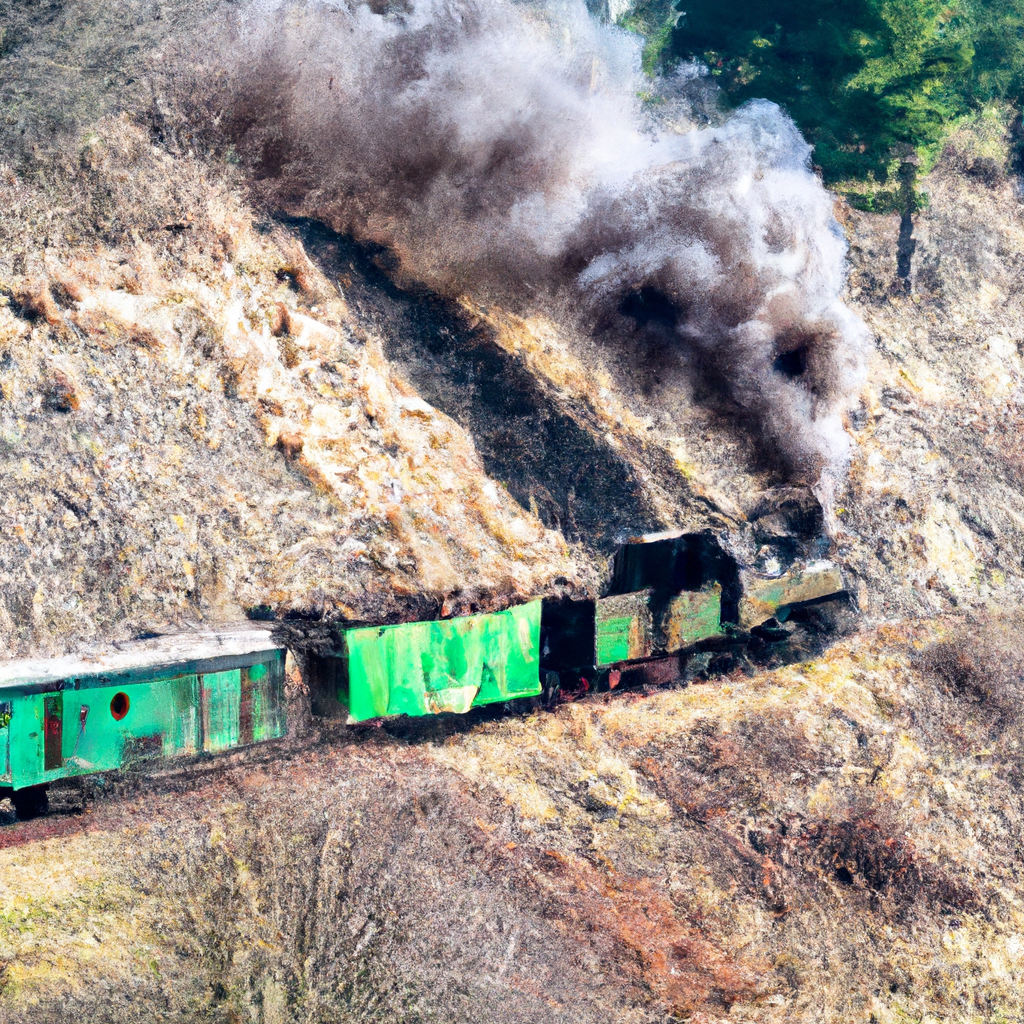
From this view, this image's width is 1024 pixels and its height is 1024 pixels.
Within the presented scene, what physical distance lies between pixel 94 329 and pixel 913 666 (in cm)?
679

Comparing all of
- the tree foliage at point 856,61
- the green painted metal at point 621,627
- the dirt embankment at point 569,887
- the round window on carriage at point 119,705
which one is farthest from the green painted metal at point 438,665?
the tree foliage at point 856,61

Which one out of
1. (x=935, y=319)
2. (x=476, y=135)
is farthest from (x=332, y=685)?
(x=935, y=319)

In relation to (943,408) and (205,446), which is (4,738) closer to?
(205,446)

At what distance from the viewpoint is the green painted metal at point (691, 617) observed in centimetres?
616

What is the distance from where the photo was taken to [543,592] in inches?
244

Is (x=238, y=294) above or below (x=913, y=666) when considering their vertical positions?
above

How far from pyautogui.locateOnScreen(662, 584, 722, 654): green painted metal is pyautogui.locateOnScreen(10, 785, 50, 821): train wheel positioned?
469 centimetres

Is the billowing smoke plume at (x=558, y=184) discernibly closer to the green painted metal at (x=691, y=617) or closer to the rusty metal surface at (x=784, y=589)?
the rusty metal surface at (x=784, y=589)

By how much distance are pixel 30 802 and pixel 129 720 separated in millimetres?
903

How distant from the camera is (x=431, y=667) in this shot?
592cm

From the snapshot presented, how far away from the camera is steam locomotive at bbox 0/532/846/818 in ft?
17.0

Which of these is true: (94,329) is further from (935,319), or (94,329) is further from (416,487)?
(935,319)

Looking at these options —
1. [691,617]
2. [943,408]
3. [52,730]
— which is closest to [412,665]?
[691,617]

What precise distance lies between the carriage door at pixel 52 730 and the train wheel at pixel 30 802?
0.41 meters
